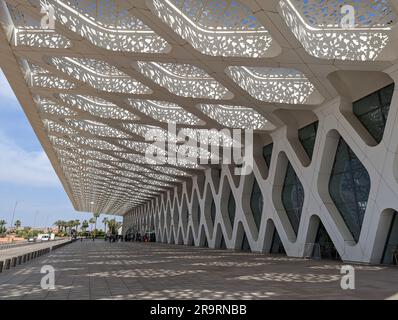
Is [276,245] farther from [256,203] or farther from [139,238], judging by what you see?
[139,238]

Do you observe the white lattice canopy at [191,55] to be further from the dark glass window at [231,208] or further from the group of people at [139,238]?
the group of people at [139,238]

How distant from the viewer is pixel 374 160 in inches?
607

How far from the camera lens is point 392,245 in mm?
15219

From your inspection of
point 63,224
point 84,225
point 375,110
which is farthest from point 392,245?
point 63,224

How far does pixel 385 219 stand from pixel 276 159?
28.8 feet

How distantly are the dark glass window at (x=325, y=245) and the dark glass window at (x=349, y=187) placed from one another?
63.6 inches

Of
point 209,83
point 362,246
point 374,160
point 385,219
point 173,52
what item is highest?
point 209,83

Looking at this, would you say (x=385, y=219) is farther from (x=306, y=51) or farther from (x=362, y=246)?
(x=306, y=51)

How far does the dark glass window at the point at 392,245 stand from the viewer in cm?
1504

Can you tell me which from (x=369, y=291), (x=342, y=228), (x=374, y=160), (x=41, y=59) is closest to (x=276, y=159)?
(x=342, y=228)

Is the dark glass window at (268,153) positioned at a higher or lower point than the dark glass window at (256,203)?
higher

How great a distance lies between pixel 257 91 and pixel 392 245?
8.76 meters

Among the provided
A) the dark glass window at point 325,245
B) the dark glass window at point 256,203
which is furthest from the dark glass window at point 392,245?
the dark glass window at point 256,203

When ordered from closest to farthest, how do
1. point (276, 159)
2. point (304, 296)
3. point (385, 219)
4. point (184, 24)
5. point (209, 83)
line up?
point (304, 296), point (184, 24), point (385, 219), point (209, 83), point (276, 159)
